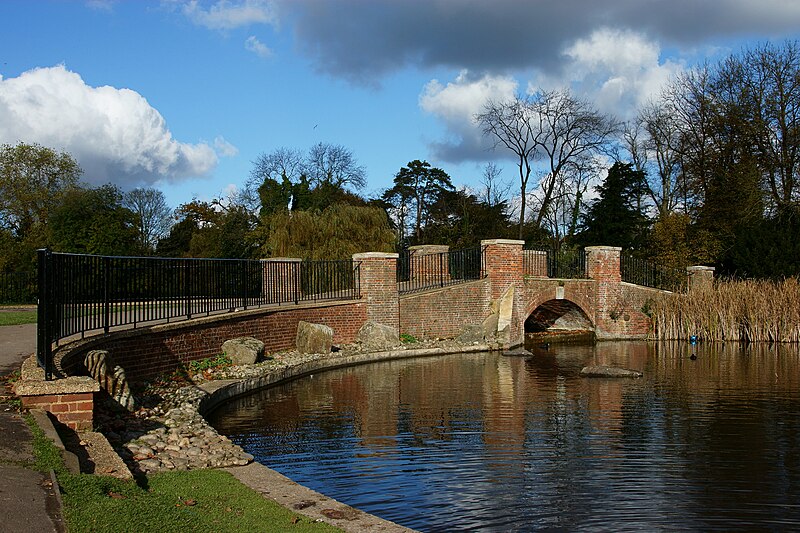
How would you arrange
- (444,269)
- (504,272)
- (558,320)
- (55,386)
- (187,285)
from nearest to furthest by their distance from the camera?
1. (55,386)
2. (187,285)
3. (504,272)
4. (444,269)
5. (558,320)

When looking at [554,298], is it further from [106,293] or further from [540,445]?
[106,293]

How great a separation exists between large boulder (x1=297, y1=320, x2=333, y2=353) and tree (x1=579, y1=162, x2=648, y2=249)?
23.9 m

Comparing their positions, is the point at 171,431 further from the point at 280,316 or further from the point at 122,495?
the point at 280,316

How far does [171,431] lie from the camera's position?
8.84m

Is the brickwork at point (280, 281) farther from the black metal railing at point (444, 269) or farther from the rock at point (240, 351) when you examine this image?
the black metal railing at point (444, 269)

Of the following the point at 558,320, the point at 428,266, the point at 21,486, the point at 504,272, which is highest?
the point at 428,266

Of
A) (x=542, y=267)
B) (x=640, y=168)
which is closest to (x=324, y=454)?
(x=542, y=267)

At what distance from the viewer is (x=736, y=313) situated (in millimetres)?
23672

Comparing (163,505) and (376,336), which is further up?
(376,336)

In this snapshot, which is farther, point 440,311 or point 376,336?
point 440,311

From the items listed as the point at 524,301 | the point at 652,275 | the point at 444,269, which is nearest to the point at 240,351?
the point at 444,269

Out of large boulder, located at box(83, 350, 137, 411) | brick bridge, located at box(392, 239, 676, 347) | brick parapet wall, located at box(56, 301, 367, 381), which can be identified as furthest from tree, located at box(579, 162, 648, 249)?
large boulder, located at box(83, 350, 137, 411)

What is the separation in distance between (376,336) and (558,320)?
34.1 ft

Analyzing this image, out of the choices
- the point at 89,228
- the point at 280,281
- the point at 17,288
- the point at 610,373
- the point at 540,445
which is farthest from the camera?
the point at 89,228
